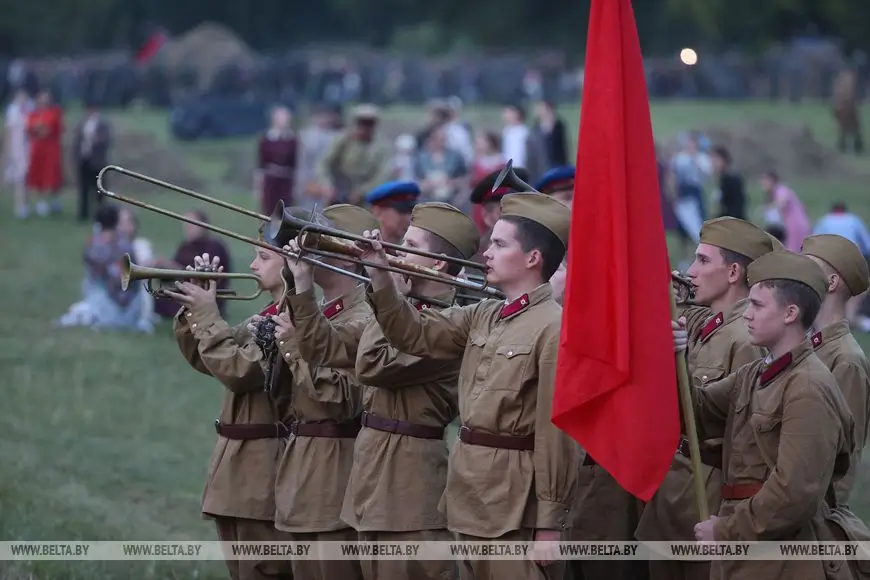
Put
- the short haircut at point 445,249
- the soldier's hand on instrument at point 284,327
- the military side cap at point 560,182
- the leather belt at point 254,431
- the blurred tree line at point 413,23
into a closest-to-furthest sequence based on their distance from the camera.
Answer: the soldier's hand on instrument at point 284,327
the short haircut at point 445,249
the leather belt at point 254,431
the military side cap at point 560,182
the blurred tree line at point 413,23

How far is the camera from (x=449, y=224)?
7.78 m

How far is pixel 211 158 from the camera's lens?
3547cm

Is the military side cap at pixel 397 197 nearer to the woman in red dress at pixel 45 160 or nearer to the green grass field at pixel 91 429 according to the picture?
the green grass field at pixel 91 429

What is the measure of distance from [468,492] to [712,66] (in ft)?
134

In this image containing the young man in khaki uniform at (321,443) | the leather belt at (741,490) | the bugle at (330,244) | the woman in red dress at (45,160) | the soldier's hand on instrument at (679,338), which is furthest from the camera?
the woman in red dress at (45,160)

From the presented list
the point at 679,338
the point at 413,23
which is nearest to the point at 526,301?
the point at 679,338

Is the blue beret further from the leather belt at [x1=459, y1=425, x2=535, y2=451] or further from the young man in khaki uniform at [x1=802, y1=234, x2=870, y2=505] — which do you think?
the leather belt at [x1=459, y1=425, x2=535, y2=451]

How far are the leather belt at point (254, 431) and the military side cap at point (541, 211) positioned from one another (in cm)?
183

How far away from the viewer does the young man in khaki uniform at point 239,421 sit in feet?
25.7

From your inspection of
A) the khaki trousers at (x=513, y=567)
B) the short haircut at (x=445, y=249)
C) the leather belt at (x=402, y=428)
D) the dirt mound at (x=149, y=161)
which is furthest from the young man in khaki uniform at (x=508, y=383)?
the dirt mound at (x=149, y=161)

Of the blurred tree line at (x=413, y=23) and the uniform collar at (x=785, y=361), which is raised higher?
the uniform collar at (x=785, y=361)

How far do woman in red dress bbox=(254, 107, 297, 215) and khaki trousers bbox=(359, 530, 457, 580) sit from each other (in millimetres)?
17954

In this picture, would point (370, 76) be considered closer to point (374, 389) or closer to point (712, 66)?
point (712, 66)

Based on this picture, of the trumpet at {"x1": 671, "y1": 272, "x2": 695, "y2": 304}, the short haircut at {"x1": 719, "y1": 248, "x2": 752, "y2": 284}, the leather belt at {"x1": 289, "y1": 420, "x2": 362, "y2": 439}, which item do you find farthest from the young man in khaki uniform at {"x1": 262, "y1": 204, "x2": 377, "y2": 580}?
the short haircut at {"x1": 719, "y1": 248, "x2": 752, "y2": 284}
